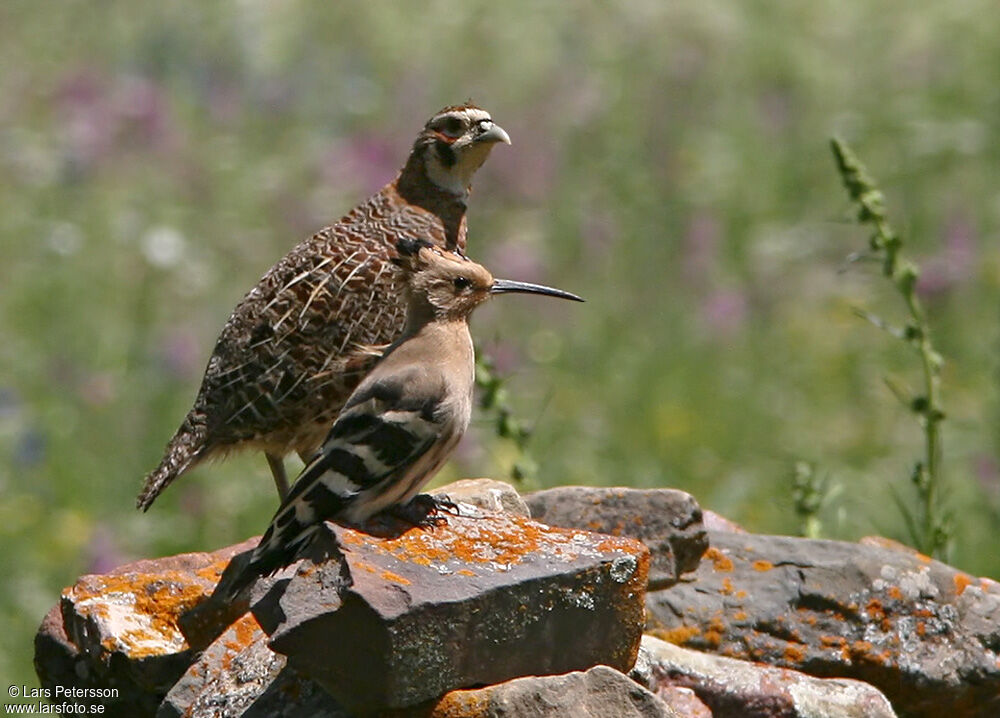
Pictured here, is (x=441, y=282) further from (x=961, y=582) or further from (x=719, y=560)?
(x=961, y=582)

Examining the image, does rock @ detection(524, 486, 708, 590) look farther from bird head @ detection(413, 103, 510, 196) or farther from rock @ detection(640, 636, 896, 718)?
bird head @ detection(413, 103, 510, 196)

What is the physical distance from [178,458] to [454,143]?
6.55 feet

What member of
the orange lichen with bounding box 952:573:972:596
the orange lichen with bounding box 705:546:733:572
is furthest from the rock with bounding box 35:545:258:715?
the orange lichen with bounding box 952:573:972:596

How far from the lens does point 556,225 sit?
15023 mm

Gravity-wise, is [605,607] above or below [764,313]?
below

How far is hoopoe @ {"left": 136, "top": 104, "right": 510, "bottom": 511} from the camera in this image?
24.7 ft

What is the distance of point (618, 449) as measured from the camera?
39.4ft

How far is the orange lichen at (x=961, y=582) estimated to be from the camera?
20.8 feet

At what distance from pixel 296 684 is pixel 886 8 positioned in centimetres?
1514

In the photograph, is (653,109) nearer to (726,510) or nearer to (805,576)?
(726,510)

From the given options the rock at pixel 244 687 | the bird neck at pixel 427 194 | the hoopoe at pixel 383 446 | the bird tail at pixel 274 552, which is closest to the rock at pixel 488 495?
the hoopoe at pixel 383 446

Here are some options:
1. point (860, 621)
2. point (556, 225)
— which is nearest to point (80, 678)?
point (860, 621)

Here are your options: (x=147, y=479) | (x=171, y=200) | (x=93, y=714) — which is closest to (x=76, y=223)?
(x=171, y=200)

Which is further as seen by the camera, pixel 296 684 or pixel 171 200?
pixel 171 200
